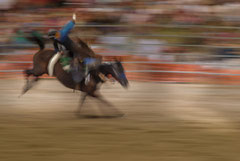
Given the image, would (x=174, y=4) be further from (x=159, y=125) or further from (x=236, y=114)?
(x=159, y=125)

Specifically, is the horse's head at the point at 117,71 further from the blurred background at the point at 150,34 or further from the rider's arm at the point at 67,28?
the blurred background at the point at 150,34

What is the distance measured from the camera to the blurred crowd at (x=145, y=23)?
873cm

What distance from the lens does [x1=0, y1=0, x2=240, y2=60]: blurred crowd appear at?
Result: 8734mm

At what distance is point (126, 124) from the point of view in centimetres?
588

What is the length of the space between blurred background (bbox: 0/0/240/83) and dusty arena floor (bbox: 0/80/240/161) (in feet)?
1.98

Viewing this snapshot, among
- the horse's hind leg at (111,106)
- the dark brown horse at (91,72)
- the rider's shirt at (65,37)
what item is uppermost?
the rider's shirt at (65,37)

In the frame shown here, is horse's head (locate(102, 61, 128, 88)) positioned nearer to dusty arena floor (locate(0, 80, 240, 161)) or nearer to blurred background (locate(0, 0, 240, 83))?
dusty arena floor (locate(0, 80, 240, 161))

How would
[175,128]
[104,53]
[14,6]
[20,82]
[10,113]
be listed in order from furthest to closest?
1. [14,6]
2. [104,53]
3. [20,82]
4. [10,113]
5. [175,128]

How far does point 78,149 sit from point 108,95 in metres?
2.89

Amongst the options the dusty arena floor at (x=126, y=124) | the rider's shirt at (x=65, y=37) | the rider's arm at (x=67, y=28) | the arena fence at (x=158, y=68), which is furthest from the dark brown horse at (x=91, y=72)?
the arena fence at (x=158, y=68)

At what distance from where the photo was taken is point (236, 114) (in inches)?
255

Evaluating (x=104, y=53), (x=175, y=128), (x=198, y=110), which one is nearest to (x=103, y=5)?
(x=104, y=53)

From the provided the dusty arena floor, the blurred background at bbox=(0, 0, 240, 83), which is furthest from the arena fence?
the dusty arena floor

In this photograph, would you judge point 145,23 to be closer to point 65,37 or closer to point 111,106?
point 111,106
